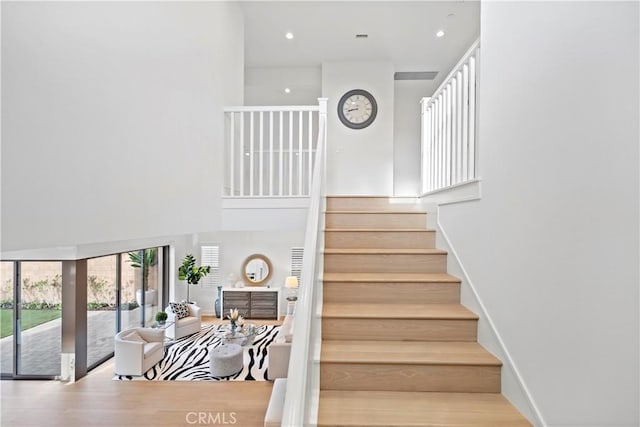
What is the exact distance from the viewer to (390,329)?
2100 millimetres

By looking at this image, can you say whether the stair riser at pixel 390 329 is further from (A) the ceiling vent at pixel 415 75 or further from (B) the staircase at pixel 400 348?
(A) the ceiling vent at pixel 415 75

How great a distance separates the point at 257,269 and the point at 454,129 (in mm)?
7002

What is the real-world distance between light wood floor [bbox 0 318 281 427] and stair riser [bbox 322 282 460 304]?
272cm

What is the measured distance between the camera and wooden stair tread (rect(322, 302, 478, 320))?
6.89 ft

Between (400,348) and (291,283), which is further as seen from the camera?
(291,283)

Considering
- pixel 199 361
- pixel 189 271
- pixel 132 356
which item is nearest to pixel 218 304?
pixel 189 271

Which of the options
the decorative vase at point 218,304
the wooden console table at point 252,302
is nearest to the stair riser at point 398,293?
the wooden console table at point 252,302

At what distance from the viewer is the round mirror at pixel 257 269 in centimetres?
890

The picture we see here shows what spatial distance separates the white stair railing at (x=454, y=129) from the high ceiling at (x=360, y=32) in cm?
160

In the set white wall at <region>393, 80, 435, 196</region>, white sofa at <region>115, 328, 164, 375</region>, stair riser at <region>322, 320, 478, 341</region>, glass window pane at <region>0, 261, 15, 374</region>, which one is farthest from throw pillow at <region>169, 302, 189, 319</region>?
stair riser at <region>322, 320, 478, 341</region>

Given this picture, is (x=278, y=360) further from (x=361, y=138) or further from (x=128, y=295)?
(x=128, y=295)

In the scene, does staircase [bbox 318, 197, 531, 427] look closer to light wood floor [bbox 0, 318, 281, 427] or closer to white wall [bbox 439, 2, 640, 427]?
white wall [bbox 439, 2, 640, 427]

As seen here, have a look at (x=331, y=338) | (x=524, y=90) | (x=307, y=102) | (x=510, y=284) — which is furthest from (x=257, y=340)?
(x=524, y=90)

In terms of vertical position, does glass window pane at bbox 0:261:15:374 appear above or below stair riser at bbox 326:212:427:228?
below
